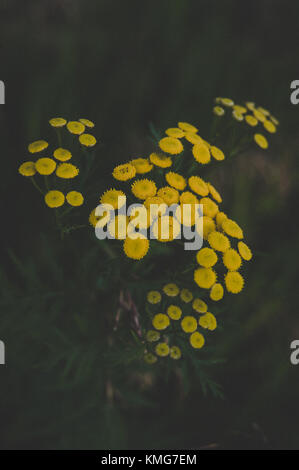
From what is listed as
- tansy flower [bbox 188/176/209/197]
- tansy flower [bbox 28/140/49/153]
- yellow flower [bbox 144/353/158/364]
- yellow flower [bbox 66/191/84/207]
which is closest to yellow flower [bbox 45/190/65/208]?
yellow flower [bbox 66/191/84/207]

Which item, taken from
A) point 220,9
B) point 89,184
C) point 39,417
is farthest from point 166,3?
point 39,417

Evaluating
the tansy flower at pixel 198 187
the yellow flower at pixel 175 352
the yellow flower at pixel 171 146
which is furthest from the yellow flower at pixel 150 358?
the yellow flower at pixel 171 146

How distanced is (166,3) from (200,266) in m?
2.20

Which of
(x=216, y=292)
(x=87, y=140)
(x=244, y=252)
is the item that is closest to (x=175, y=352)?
(x=216, y=292)

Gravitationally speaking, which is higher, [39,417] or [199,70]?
[199,70]

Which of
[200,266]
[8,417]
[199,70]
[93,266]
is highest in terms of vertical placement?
[199,70]

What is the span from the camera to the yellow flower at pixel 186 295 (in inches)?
44.6

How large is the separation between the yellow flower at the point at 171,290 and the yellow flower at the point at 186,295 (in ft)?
0.06

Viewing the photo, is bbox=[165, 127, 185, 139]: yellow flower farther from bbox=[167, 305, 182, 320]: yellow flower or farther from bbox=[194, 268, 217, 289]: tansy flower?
bbox=[167, 305, 182, 320]: yellow flower

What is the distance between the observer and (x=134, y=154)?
209cm

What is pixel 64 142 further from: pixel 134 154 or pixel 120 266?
pixel 134 154

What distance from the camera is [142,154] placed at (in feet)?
6.79

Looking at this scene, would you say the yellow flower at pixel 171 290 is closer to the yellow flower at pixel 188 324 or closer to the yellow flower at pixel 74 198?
the yellow flower at pixel 188 324

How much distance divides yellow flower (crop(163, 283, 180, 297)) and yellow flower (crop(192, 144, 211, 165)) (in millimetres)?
397
